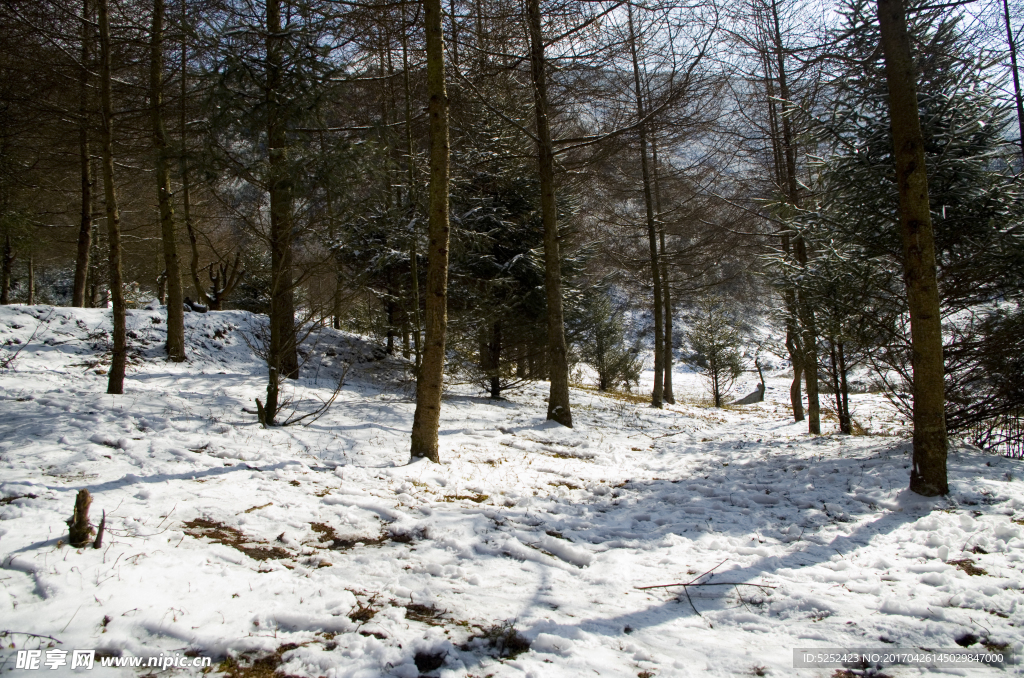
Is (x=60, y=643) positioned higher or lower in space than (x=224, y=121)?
lower

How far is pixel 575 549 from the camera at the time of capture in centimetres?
362

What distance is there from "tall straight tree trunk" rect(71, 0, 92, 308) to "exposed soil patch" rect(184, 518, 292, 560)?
6998 mm

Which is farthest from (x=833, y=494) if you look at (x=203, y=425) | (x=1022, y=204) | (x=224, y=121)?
(x=224, y=121)

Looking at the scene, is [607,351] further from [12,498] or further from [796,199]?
[12,498]

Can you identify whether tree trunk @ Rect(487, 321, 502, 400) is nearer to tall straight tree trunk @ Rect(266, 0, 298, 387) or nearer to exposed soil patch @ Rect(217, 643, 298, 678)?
tall straight tree trunk @ Rect(266, 0, 298, 387)

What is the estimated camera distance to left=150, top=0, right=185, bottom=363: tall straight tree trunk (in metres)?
7.85

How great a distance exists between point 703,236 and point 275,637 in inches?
538

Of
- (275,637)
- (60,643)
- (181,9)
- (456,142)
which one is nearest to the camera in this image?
(60,643)

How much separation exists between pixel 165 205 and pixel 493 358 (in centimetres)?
692

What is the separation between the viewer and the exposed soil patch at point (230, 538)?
3084 millimetres

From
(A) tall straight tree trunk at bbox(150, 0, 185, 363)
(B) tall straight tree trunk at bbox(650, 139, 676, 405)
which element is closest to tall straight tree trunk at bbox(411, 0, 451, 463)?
(A) tall straight tree trunk at bbox(150, 0, 185, 363)

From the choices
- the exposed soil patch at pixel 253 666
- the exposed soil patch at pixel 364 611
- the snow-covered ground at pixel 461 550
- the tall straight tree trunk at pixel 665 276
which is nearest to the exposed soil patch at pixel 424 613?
the snow-covered ground at pixel 461 550

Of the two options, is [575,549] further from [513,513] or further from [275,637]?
[275,637]

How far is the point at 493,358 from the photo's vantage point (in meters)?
11.7
